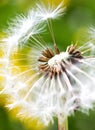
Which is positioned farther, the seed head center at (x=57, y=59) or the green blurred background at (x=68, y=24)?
the green blurred background at (x=68, y=24)

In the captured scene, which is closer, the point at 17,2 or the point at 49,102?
the point at 49,102

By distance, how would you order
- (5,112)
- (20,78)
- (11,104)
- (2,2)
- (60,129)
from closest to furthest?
1. (60,129)
2. (11,104)
3. (20,78)
4. (5,112)
5. (2,2)

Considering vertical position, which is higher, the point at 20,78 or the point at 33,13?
the point at 33,13

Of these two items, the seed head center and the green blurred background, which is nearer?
the seed head center

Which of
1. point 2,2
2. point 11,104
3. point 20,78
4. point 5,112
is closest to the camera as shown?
point 11,104

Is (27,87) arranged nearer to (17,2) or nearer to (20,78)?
(20,78)

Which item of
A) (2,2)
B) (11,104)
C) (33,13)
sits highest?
(2,2)

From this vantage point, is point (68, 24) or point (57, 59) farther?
point (68, 24)

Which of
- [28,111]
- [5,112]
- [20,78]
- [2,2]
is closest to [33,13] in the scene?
[20,78]
